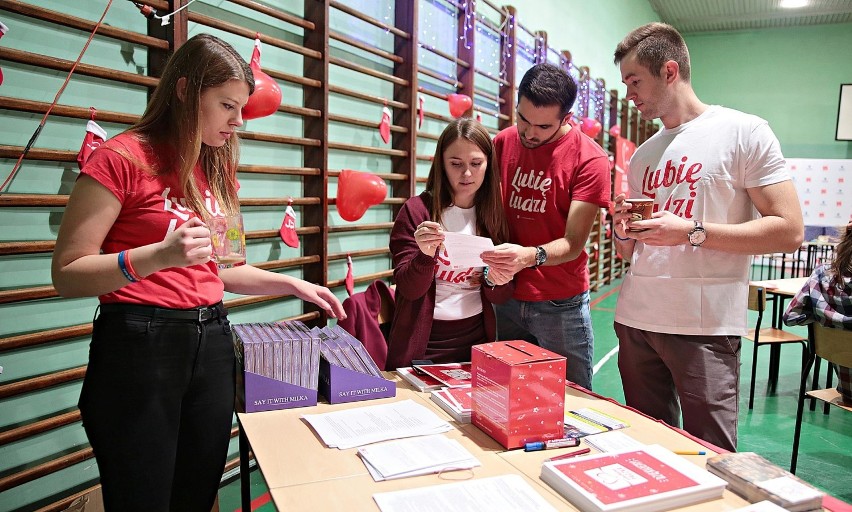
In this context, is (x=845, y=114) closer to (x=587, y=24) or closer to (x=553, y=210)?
(x=587, y=24)

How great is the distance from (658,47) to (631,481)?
4.74ft

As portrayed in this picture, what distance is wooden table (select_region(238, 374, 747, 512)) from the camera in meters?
1.26

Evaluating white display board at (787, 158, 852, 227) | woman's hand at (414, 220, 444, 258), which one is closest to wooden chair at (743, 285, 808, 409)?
woman's hand at (414, 220, 444, 258)

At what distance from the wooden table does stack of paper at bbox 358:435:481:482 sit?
2 cm

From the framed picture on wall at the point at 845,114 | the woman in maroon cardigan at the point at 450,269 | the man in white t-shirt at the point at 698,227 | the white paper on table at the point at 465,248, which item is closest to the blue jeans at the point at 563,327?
the woman in maroon cardigan at the point at 450,269

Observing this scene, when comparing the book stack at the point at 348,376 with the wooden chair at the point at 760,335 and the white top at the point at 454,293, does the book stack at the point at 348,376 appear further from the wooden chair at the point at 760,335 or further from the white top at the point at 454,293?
the wooden chair at the point at 760,335

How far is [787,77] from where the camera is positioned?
12250 mm

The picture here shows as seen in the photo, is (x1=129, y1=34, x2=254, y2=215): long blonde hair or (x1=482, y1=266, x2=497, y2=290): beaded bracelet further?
(x1=482, y1=266, x2=497, y2=290): beaded bracelet

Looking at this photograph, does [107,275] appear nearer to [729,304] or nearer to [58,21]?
[58,21]

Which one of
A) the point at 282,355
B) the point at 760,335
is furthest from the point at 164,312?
the point at 760,335

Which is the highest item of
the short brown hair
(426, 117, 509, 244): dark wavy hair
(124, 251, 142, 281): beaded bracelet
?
the short brown hair

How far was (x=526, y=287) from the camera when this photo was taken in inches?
91.9

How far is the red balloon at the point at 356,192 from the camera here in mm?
3371

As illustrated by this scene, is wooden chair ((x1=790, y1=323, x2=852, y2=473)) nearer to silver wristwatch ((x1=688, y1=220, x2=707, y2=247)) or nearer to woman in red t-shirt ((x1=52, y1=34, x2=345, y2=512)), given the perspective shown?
silver wristwatch ((x1=688, y1=220, x2=707, y2=247))
